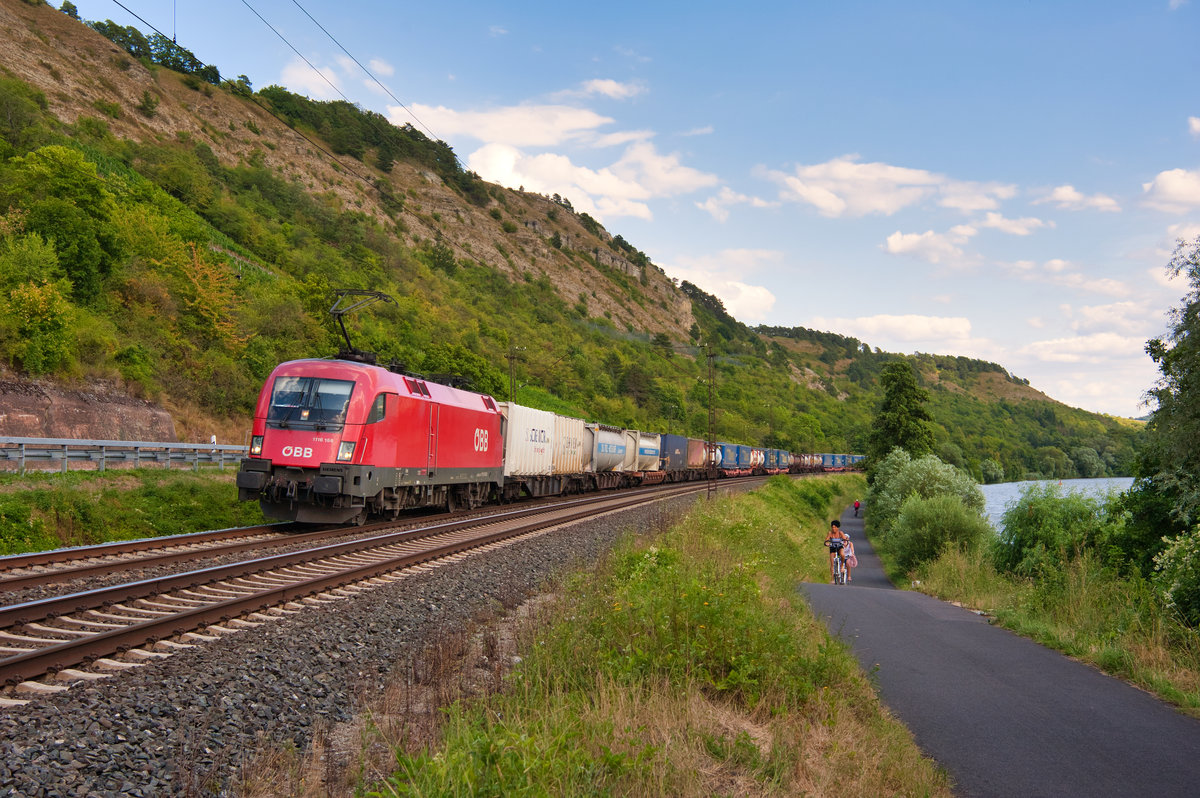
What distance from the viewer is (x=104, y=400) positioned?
28172mm

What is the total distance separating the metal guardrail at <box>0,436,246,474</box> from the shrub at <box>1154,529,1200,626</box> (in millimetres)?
22613

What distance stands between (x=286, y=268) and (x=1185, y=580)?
6627 cm

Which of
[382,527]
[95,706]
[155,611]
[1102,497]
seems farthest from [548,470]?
[95,706]

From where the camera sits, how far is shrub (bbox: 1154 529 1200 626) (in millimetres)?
9664

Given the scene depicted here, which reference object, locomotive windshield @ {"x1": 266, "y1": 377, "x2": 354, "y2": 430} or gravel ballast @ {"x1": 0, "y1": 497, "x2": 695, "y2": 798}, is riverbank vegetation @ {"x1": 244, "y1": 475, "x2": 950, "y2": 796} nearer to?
gravel ballast @ {"x1": 0, "y1": 497, "x2": 695, "y2": 798}

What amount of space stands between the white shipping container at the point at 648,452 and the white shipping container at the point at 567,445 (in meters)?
10.1

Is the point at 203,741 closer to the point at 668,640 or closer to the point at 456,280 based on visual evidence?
the point at 668,640

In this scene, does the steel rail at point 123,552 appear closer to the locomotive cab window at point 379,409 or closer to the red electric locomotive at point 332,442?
the red electric locomotive at point 332,442

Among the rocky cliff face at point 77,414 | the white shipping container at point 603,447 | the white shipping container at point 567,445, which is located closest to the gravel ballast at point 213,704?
the white shipping container at point 567,445

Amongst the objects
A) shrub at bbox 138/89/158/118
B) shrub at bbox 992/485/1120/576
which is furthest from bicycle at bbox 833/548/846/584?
shrub at bbox 138/89/158/118

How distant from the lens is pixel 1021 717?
693 centimetres

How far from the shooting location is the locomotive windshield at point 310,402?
15102 millimetres

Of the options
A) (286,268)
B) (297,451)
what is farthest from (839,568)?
(286,268)

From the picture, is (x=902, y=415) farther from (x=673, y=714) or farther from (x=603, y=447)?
(x=673, y=714)
